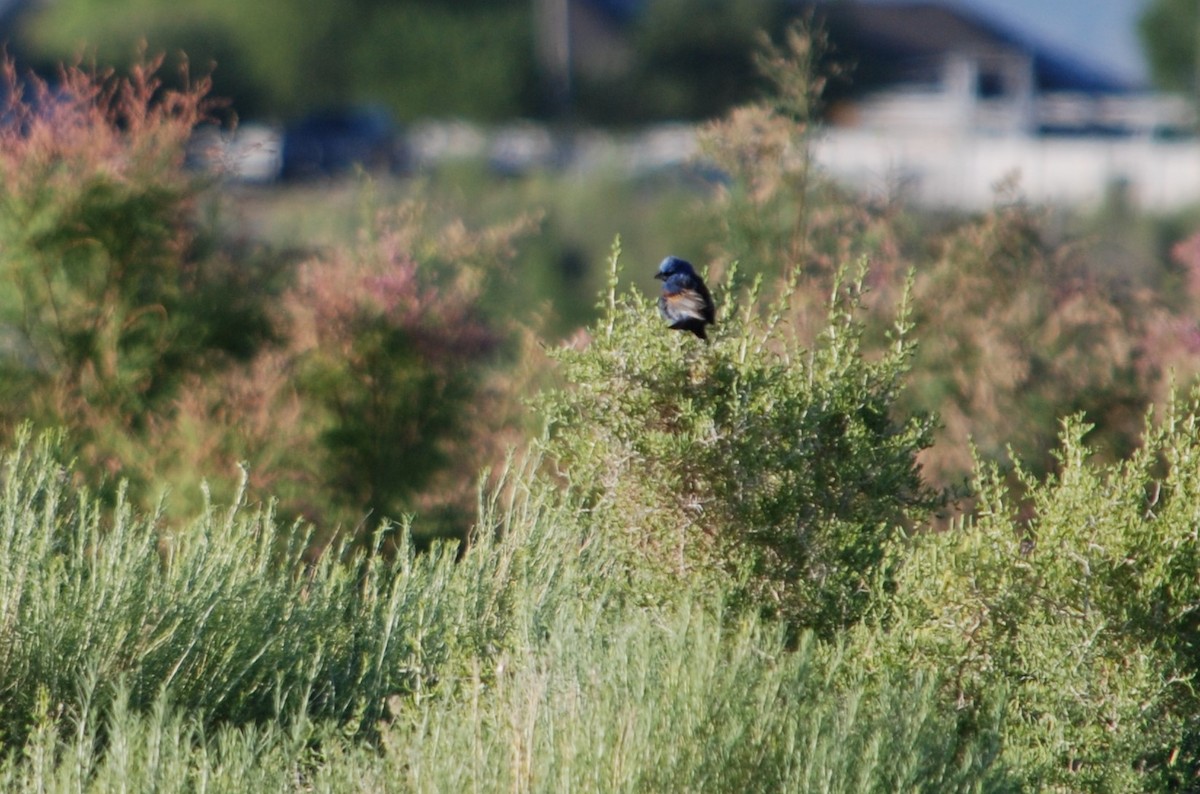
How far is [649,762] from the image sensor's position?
3.62 meters

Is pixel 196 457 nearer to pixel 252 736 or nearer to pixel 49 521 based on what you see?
pixel 49 521

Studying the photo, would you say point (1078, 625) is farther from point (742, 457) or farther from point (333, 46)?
point (333, 46)

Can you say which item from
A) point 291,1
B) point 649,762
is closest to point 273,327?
point 649,762

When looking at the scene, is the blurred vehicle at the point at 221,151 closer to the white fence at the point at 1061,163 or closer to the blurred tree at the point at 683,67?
the white fence at the point at 1061,163

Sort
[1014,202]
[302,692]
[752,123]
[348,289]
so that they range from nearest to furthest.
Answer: [302,692] → [348,289] → [752,123] → [1014,202]

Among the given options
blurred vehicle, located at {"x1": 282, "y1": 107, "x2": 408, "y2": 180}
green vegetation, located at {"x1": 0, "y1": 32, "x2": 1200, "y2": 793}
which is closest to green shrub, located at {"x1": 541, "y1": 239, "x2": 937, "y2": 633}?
green vegetation, located at {"x1": 0, "y1": 32, "x2": 1200, "y2": 793}

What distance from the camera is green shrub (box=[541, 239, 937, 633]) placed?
4750 millimetres

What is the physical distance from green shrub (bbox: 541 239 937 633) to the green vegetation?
0.01 meters

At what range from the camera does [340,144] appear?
42.0 metres

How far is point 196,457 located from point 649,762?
384 centimetres

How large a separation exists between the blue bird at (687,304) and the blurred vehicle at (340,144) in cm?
3066

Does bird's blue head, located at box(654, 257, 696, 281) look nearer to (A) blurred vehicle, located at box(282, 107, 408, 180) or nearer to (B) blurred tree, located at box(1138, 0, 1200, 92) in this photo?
(A) blurred vehicle, located at box(282, 107, 408, 180)

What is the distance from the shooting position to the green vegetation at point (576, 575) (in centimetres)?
379

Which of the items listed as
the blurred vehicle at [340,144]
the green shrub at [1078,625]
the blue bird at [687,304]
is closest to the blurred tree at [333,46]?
the blurred vehicle at [340,144]
